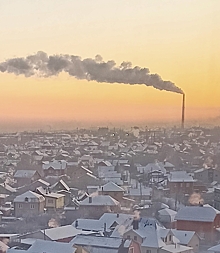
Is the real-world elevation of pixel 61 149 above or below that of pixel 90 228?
above

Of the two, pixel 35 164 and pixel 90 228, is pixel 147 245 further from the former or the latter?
pixel 35 164

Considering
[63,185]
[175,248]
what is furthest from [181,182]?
[63,185]

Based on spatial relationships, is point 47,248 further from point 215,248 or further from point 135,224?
point 215,248

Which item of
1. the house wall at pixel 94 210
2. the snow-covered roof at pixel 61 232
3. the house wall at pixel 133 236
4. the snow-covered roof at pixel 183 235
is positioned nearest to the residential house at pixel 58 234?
the snow-covered roof at pixel 61 232

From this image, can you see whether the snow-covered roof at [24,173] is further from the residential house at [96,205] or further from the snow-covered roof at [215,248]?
the snow-covered roof at [215,248]

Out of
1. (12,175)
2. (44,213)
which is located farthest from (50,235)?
(12,175)

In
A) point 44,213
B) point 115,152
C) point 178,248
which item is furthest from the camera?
point 115,152
